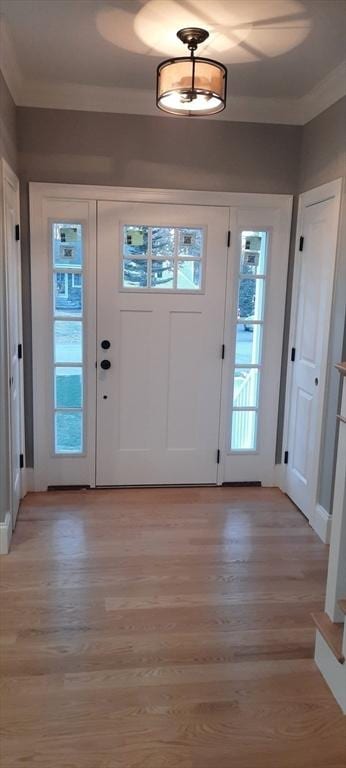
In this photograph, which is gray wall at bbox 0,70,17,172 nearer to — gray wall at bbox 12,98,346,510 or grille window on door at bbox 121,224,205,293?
gray wall at bbox 12,98,346,510

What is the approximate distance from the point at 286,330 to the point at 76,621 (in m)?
2.41

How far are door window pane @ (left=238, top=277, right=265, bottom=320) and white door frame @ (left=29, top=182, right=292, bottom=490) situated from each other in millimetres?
341

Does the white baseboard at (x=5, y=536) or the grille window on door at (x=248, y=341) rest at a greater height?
the grille window on door at (x=248, y=341)

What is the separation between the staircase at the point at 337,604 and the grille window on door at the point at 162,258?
1995 millimetres

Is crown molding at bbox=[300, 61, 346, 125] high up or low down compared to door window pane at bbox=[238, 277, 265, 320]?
up

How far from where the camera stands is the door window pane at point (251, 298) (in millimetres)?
3953

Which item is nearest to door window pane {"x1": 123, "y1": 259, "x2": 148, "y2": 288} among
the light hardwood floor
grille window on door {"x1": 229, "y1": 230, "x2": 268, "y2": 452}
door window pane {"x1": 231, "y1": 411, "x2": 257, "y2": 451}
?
grille window on door {"x1": 229, "y1": 230, "x2": 268, "y2": 452}

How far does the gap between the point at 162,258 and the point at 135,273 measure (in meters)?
0.21

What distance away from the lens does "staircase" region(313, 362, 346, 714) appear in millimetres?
2055

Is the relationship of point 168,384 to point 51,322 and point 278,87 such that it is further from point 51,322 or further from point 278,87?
point 278,87

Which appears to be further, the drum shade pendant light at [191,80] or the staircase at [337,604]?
the drum shade pendant light at [191,80]

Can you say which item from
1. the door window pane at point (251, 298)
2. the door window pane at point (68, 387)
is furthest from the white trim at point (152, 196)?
the door window pane at point (68, 387)

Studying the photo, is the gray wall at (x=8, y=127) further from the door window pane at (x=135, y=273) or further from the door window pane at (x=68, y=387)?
the door window pane at (x=68, y=387)

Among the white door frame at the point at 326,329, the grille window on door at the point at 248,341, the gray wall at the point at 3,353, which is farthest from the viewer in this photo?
the grille window on door at the point at 248,341
